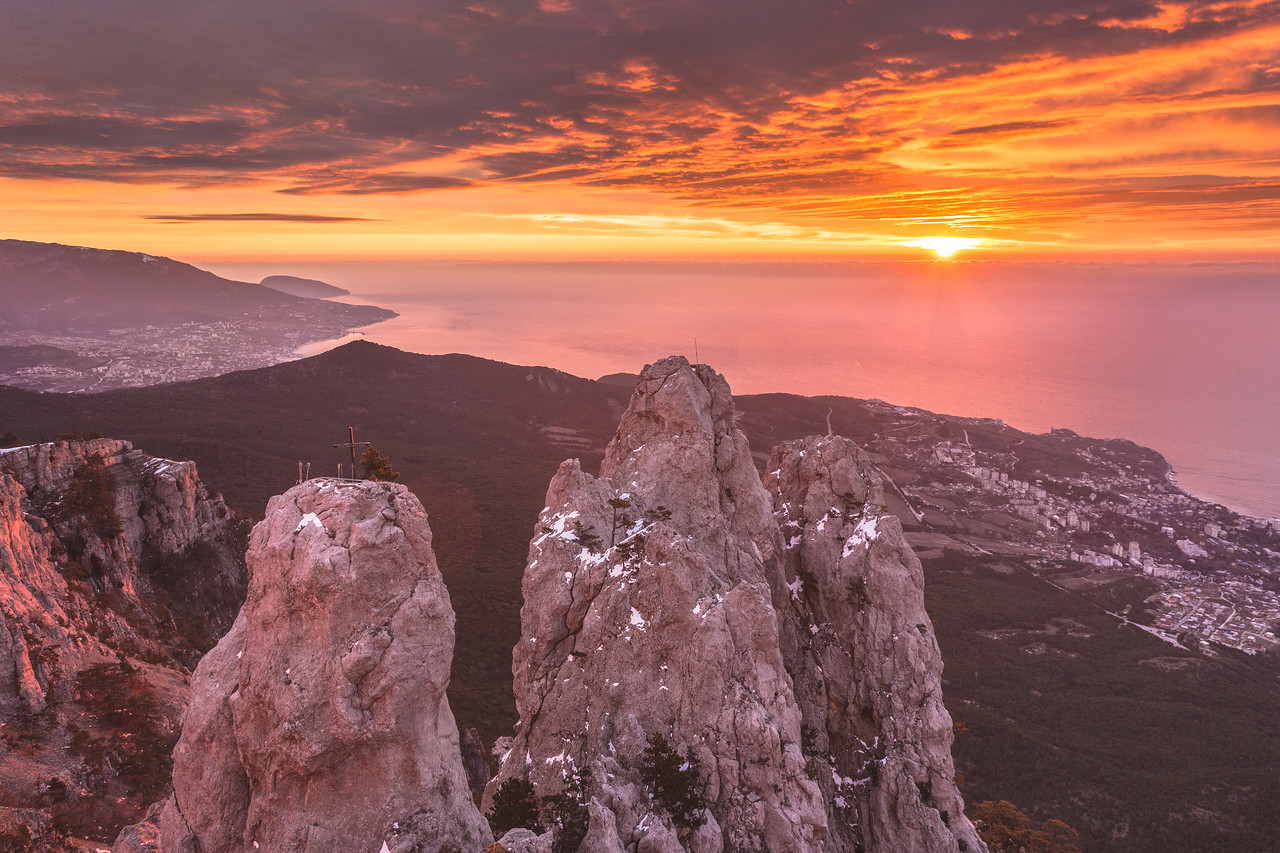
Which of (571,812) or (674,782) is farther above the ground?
(674,782)

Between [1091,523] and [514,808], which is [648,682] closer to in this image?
[514,808]

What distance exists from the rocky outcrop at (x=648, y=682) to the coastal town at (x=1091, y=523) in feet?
256

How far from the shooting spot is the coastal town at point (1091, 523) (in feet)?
339

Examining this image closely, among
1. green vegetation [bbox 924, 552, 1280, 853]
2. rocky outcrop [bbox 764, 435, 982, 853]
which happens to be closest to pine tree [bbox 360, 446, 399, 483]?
rocky outcrop [bbox 764, 435, 982, 853]

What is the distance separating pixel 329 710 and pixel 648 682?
449 inches

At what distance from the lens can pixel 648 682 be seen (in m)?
25.2

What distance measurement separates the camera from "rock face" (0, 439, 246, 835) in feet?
89.2

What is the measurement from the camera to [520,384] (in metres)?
172

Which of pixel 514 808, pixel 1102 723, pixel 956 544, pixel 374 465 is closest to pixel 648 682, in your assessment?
pixel 514 808

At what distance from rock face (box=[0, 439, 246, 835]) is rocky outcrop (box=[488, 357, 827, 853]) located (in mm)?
17034

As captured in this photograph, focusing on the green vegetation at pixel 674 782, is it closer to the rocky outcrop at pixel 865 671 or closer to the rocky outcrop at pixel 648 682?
the rocky outcrop at pixel 648 682

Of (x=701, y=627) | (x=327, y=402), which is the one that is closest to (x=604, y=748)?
(x=701, y=627)

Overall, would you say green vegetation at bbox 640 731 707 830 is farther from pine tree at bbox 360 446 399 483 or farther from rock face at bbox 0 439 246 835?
rock face at bbox 0 439 246 835

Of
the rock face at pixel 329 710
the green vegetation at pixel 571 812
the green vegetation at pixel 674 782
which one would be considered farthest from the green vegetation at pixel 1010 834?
the rock face at pixel 329 710
